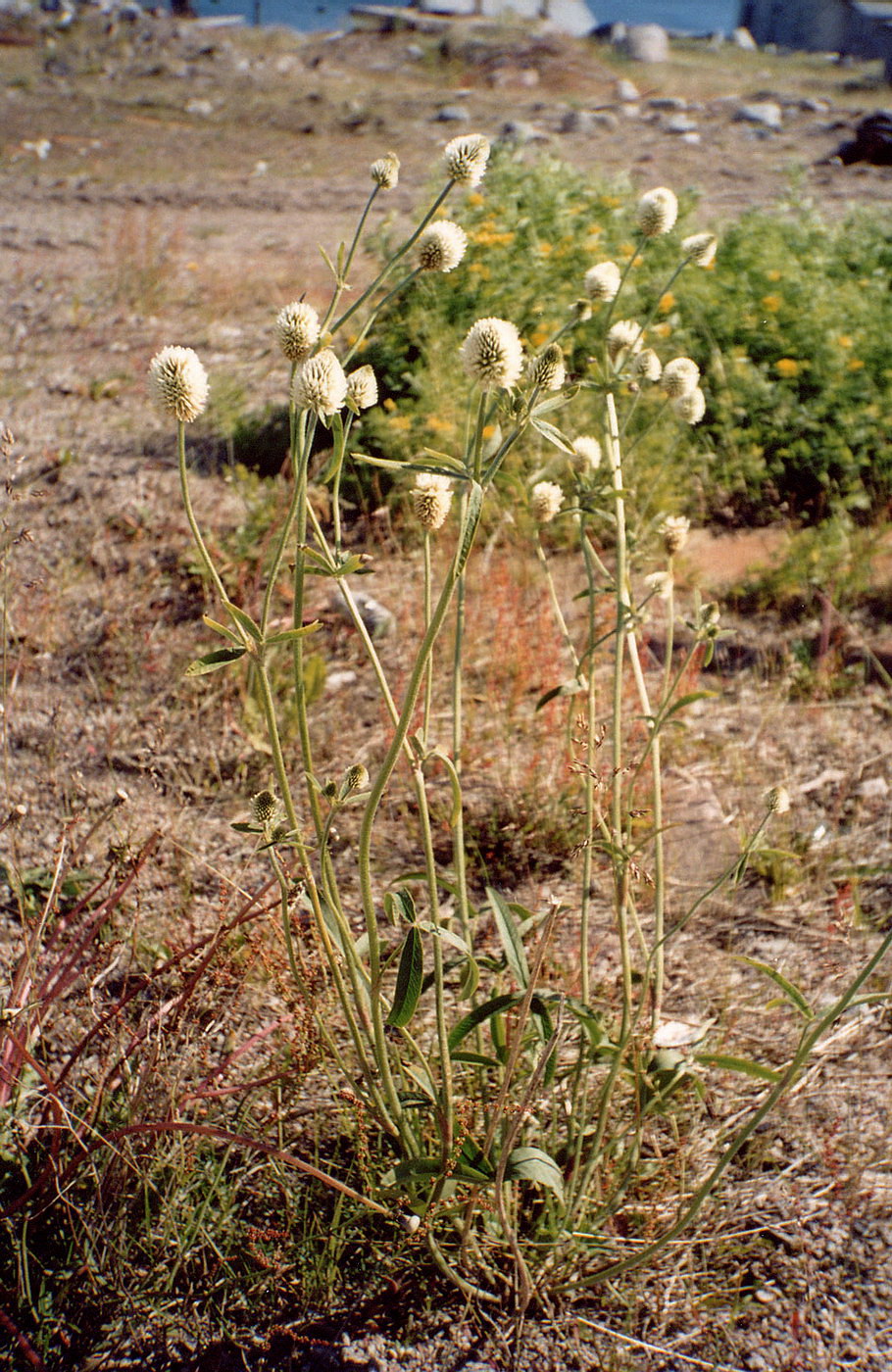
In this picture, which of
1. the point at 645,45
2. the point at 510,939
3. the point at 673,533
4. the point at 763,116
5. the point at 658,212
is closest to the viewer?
the point at 510,939

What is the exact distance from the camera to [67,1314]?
153 cm

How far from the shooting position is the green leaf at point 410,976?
1.24 metres

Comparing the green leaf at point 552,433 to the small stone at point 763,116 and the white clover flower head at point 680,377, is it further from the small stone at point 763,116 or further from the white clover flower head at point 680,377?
the small stone at point 763,116

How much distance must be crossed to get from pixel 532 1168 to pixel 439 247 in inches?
46.6

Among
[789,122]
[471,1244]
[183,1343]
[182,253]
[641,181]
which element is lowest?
[183,1343]

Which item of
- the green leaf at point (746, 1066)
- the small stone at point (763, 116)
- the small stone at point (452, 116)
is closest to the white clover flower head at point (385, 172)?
the green leaf at point (746, 1066)

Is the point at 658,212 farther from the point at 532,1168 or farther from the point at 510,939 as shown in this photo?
the point at 532,1168

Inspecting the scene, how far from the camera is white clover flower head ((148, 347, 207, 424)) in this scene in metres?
1.25

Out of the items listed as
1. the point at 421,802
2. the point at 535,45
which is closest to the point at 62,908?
the point at 421,802

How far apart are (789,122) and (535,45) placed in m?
5.85

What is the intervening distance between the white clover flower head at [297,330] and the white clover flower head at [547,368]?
0.25 metres

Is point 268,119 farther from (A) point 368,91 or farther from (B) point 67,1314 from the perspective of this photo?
(B) point 67,1314

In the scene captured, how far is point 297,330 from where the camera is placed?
121 centimetres

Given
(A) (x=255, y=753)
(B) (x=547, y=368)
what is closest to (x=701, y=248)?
(B) (x=547, y=368)
